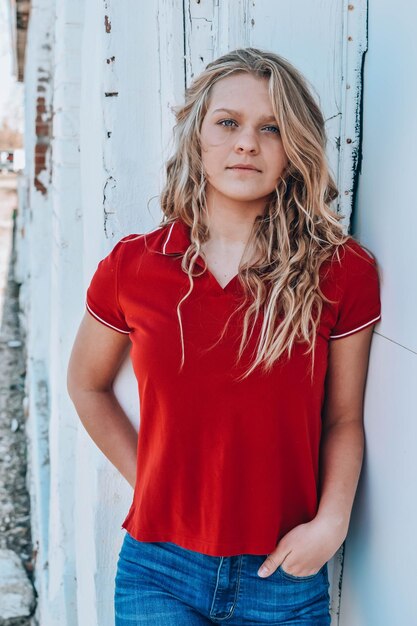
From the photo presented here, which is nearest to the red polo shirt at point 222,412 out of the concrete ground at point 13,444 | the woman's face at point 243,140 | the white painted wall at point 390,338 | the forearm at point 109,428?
the white painted wall at point 390,338

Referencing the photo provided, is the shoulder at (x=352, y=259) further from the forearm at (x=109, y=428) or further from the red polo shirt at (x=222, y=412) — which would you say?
the forearm at (x=109, y=428)

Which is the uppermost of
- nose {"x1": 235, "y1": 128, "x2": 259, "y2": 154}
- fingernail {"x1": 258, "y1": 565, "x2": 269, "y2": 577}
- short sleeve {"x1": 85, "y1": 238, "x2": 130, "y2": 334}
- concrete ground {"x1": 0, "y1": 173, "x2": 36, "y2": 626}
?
nose {"x1": 235, "y1": 128, "x2": 259, "y2": 154}

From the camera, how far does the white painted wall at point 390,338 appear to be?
155 centimetres

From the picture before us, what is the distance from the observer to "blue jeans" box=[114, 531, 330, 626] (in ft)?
5.44

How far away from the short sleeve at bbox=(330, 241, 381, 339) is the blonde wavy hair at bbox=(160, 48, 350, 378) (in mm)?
50

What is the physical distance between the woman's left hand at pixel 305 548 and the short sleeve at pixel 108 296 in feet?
2.18

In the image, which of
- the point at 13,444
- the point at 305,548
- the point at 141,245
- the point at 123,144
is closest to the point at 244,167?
the point at 141,245

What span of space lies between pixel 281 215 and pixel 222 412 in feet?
1.67

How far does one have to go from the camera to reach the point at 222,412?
1.64 meters

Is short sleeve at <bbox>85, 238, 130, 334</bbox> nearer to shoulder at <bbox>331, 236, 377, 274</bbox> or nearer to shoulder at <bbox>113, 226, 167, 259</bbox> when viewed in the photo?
shoulder at <bbox>113, 226, 167, 259</bbox>

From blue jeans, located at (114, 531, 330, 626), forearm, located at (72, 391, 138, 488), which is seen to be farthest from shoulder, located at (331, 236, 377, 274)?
forearm, located at (72, 391, 138, 488)

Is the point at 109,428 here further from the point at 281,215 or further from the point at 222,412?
the point at 281,215

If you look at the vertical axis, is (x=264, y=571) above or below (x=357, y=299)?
below

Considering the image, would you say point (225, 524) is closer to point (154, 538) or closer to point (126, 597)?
point (154, 538)
